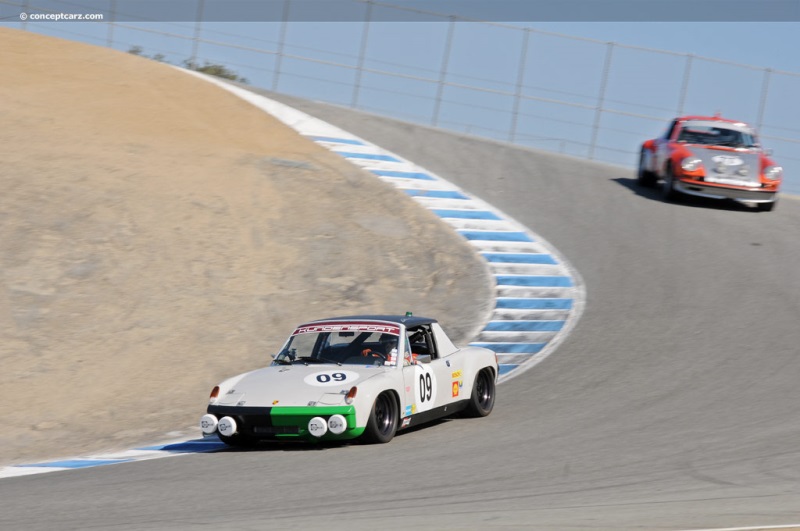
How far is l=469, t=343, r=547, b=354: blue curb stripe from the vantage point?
14.0m

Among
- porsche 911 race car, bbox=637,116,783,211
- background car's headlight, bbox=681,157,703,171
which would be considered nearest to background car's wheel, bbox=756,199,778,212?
porsche 911 race car, bbox=637,116,783,211

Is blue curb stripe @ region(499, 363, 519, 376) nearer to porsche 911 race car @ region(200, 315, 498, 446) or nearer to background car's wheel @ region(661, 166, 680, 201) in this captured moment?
porsche 911 race car @ region(200, 315, 498, 446)

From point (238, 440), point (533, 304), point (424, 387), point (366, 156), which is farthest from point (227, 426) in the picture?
point (366, 156)

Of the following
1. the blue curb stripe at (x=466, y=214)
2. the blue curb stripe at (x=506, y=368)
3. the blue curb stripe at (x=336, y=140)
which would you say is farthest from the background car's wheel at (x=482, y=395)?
the blue curb stripe at (x=336, y=140)

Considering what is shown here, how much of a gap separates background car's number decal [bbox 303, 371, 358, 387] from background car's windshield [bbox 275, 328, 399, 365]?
44 centimetres

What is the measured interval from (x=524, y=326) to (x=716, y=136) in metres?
8.32

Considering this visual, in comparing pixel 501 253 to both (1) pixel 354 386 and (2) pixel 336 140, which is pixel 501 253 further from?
(1) pixel 354 386

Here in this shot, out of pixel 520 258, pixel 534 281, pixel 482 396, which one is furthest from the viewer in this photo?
pixel 520 258

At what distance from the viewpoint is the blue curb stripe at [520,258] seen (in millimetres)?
17953

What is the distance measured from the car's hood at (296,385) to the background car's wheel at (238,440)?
275mm

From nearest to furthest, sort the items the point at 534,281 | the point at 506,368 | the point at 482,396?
the point at 482,396
the point at 506,368
the point at 534,281

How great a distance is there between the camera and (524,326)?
49.6 feet

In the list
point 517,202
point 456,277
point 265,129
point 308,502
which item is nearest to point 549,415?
point 308,502

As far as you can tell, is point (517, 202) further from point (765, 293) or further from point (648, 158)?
point (765, 293)
